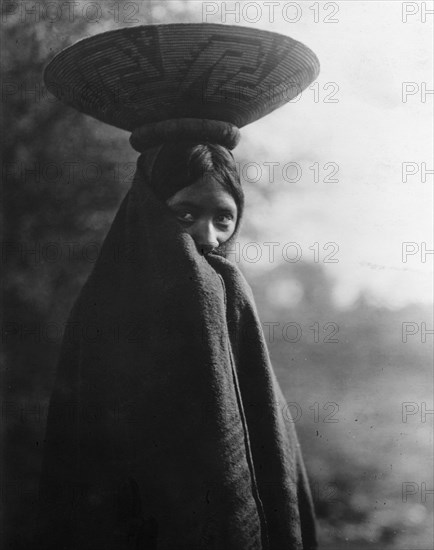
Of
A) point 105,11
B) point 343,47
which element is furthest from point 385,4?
point 105,11

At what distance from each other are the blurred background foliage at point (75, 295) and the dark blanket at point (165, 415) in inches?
4.3

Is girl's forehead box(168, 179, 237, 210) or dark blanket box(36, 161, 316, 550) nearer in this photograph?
dark blanket box(36, 161, 316, 550)

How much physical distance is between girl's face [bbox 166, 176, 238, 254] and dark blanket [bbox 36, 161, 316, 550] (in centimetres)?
5

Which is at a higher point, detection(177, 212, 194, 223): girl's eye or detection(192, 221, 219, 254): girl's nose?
detection(177, 212, 194, 223): girl's eye

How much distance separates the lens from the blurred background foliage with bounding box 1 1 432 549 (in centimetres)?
165

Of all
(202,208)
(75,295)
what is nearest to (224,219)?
(202,208)

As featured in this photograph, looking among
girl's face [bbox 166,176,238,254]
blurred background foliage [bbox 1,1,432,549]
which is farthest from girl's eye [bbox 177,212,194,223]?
blurred background foliage [bbox 1,1,432,549]

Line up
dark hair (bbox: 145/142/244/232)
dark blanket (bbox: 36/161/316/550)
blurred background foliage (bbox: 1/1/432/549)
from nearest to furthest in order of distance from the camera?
1. dark blanket (bbox: 36/161/316/550)
2. dark hair (bbox: 145/142/244/232)
3. blurred background foliage (bbox: 1/1/432/549)

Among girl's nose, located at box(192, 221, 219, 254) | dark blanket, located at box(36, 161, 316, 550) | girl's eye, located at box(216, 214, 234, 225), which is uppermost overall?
girl's eye, located at box(216, 214, 234, 225)

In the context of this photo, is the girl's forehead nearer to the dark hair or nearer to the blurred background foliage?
the dark hair

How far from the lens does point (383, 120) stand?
5.63ft

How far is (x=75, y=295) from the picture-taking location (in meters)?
1.75

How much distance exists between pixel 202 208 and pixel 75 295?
43 centimetres

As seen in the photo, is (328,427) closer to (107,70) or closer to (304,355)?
(304,355)
